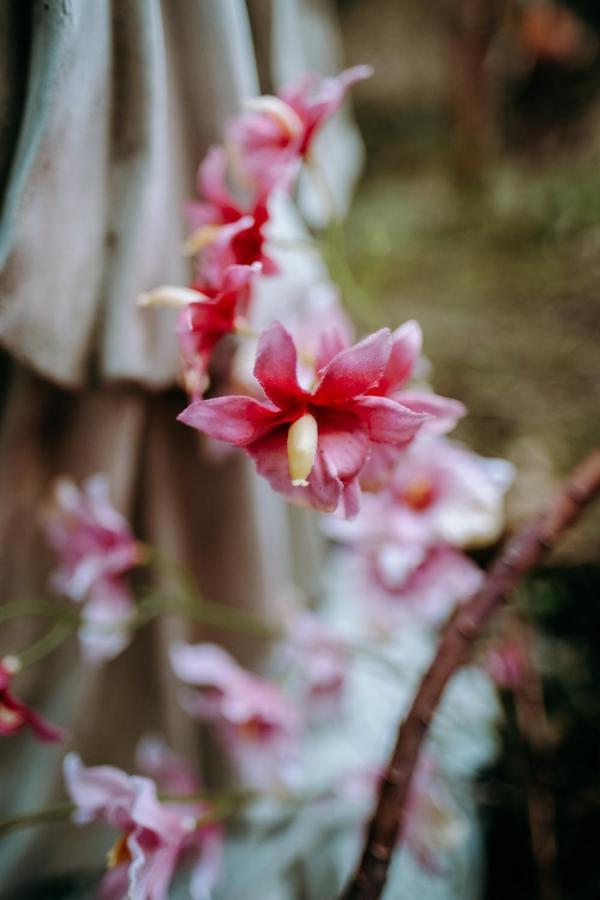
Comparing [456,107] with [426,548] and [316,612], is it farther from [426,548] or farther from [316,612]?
[426,548]

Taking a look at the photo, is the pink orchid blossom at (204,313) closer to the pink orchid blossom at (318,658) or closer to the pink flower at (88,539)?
the pink flower at (88,539)

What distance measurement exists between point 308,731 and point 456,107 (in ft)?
5.31

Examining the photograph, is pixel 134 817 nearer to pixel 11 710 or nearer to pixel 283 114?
pixel 11 710

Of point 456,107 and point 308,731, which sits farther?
point 456,107

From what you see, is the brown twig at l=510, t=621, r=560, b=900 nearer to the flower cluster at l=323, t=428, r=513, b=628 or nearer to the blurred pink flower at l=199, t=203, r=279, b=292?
the flower cluster at l=323, t=428, r=513, b=628

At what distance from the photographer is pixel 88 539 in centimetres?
53

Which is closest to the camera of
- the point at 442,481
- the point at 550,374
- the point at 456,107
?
the point at 442,481

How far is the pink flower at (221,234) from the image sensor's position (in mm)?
381

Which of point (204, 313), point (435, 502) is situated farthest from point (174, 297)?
point (435, 502)

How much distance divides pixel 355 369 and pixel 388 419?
3 cm

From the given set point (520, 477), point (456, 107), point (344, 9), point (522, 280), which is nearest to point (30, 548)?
point (520, 477)

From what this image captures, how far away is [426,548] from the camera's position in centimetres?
51

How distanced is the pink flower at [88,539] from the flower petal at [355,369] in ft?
0.93

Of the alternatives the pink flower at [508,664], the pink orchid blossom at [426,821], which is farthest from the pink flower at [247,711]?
the pink flower at [508,664]
